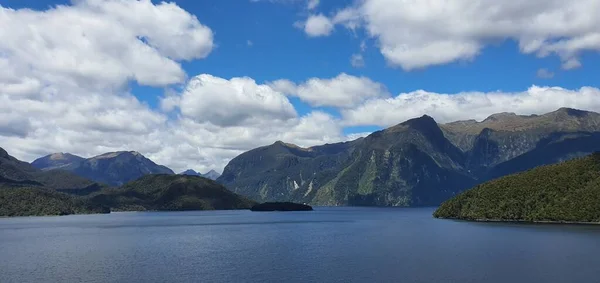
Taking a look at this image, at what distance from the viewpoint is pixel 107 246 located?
7697 inches

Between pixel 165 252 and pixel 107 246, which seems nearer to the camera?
pixel 165 252

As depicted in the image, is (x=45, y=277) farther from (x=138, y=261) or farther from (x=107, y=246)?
(x=107, y=246)

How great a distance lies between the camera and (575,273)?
4626 inches

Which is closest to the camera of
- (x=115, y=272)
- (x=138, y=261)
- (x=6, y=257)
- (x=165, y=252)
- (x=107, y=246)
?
(x=115, y=272)

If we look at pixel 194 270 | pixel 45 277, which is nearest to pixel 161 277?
pixel 194 270

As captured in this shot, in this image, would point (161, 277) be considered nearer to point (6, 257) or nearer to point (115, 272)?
point (115, 272)

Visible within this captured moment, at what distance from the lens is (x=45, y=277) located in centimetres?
12175

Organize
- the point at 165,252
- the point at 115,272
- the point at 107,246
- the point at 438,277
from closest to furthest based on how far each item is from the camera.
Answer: the point at 438,277 → the point at 115,272 → the point at 165,252 → the point at 107,246

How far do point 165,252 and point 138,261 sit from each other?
24192mm

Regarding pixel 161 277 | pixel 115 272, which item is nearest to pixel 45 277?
pixel 115 272

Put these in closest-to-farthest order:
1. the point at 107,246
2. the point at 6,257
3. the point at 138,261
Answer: the point at 138,261 < the point at 6,257 < the point at 107,246

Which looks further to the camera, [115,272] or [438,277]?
[115,272]

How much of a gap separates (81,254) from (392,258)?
101 m

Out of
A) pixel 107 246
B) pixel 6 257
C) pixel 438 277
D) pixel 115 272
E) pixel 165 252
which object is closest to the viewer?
pixel 438 277
